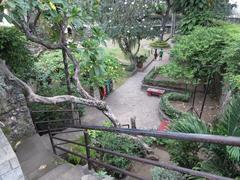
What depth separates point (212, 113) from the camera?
32.1 feet

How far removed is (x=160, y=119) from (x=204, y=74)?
264 centimetres

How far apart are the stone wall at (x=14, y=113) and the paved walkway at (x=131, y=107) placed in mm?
4020

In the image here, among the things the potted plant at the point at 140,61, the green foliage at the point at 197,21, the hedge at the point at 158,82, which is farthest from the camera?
the potted plant at the point at 140,61

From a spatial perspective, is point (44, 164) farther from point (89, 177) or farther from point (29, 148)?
point (89, 177)

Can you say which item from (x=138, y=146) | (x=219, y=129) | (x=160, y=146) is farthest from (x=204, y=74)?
(x=219, y=129)

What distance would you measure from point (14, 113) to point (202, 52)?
6638 mm

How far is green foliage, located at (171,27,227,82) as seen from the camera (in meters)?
8.42

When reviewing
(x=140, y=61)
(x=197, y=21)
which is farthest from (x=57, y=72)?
(x=140, y=61)

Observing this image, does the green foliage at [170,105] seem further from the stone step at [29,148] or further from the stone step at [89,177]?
the stone step at [89,177]

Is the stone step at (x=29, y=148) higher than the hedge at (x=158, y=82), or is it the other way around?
the stone step at (x=29, y=148)

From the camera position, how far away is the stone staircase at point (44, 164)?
354 cm

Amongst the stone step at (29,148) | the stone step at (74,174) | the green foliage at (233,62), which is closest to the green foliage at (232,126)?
the stone step at (74,174)

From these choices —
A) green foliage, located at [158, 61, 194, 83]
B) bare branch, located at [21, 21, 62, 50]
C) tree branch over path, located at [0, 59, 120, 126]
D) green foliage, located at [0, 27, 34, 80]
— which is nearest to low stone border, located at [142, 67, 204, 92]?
green foliage, located at [158, 61, 194, 83]

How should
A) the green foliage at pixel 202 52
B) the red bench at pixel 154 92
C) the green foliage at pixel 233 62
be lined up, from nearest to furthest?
the green foliage at pixel 233 62 < the green foliage at pixel 202 52 < the red bench at pixel 154 92
